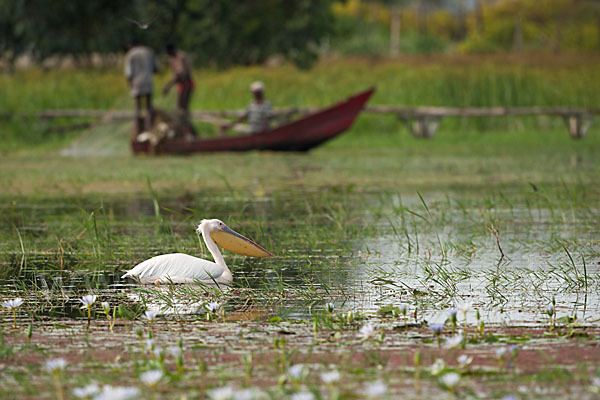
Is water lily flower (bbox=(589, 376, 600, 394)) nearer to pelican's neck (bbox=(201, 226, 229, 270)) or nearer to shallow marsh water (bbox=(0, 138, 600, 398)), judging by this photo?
shallow marsh water (bbox=(0, 138, 600, 398))

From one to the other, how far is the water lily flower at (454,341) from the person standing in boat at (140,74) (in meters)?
15.6

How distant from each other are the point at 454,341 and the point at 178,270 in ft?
7.19

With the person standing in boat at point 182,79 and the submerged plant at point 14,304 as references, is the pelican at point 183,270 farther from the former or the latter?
the person standing in boat at point 182,79

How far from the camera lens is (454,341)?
13.1ft

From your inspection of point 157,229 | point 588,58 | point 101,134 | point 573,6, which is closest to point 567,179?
point 157,229

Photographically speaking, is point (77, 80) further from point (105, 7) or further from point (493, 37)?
point (493, 37)

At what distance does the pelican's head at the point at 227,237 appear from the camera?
19.8ft

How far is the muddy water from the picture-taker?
528 cm

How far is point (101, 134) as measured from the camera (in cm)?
2259

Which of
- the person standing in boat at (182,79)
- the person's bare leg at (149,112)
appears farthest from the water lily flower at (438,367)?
the person's bare leg at (149,112)

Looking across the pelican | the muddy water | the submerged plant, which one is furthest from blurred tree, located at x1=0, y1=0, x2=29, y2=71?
the submerged plant

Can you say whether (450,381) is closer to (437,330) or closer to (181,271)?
(437,330)

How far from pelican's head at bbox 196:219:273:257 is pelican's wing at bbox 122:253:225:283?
256 mm

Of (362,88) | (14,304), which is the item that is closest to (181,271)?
(14,304)
